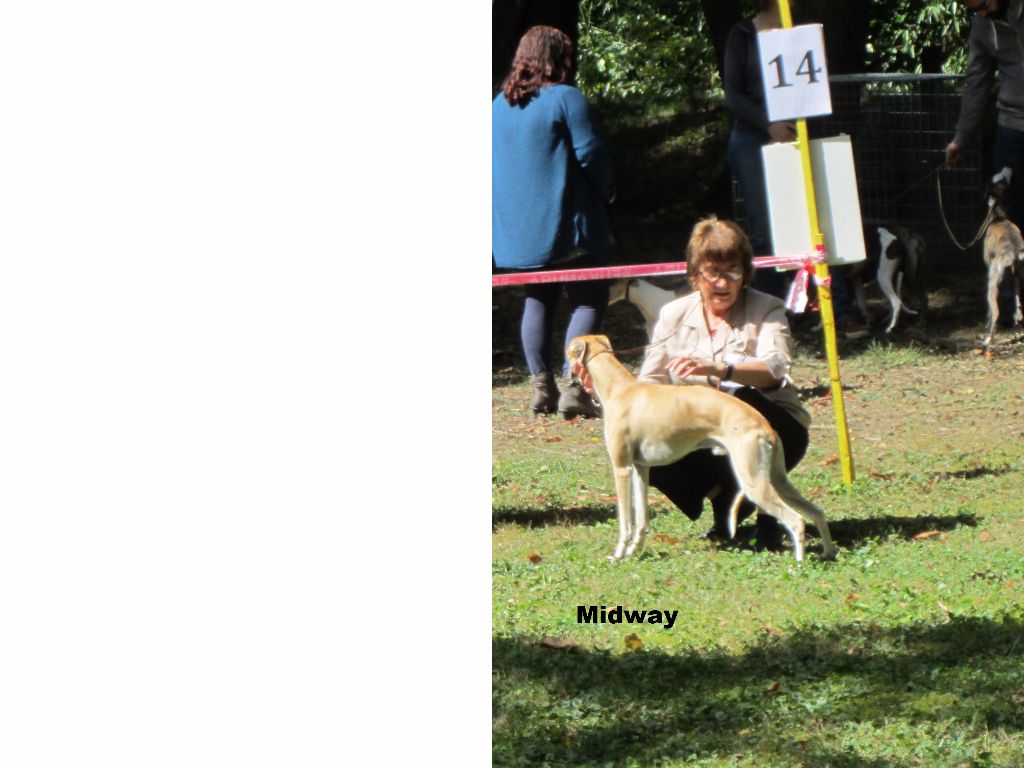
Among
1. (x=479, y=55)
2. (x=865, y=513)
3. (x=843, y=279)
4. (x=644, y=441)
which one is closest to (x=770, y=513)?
(x=644, y=441)

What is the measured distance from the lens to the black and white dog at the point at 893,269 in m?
7.63

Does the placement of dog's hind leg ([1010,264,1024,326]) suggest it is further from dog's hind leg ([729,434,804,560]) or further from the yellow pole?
dog's hind leg ([729,434,804,560])

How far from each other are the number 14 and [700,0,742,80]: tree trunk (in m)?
3.68

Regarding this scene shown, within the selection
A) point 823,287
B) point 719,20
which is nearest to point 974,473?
point 823,287

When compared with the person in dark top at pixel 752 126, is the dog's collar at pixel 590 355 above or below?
below

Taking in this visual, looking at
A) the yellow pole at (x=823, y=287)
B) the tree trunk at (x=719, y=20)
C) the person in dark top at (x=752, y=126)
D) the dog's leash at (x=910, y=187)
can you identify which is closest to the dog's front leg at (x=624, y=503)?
the yellow pole at (x=823, y=287)

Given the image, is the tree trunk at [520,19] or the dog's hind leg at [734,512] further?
the tree trunk at [520,19]

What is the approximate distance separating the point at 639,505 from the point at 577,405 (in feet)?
4.26

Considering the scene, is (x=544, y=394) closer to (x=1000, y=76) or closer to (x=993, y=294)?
(x=1000, y=76)

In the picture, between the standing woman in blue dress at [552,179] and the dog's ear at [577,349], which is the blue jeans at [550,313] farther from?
the dog's ear at [577,349]

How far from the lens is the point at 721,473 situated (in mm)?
3996

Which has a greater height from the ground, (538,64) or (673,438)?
(538,64)

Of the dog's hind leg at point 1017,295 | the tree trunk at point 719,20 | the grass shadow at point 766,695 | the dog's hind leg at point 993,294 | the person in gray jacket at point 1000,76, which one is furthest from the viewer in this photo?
the tree trunk at point 719,20

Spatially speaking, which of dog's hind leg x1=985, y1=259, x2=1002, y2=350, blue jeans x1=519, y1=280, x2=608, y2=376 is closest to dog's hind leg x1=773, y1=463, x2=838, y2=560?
blue jeans x1=519, y1=280, x2=608, y2=376
